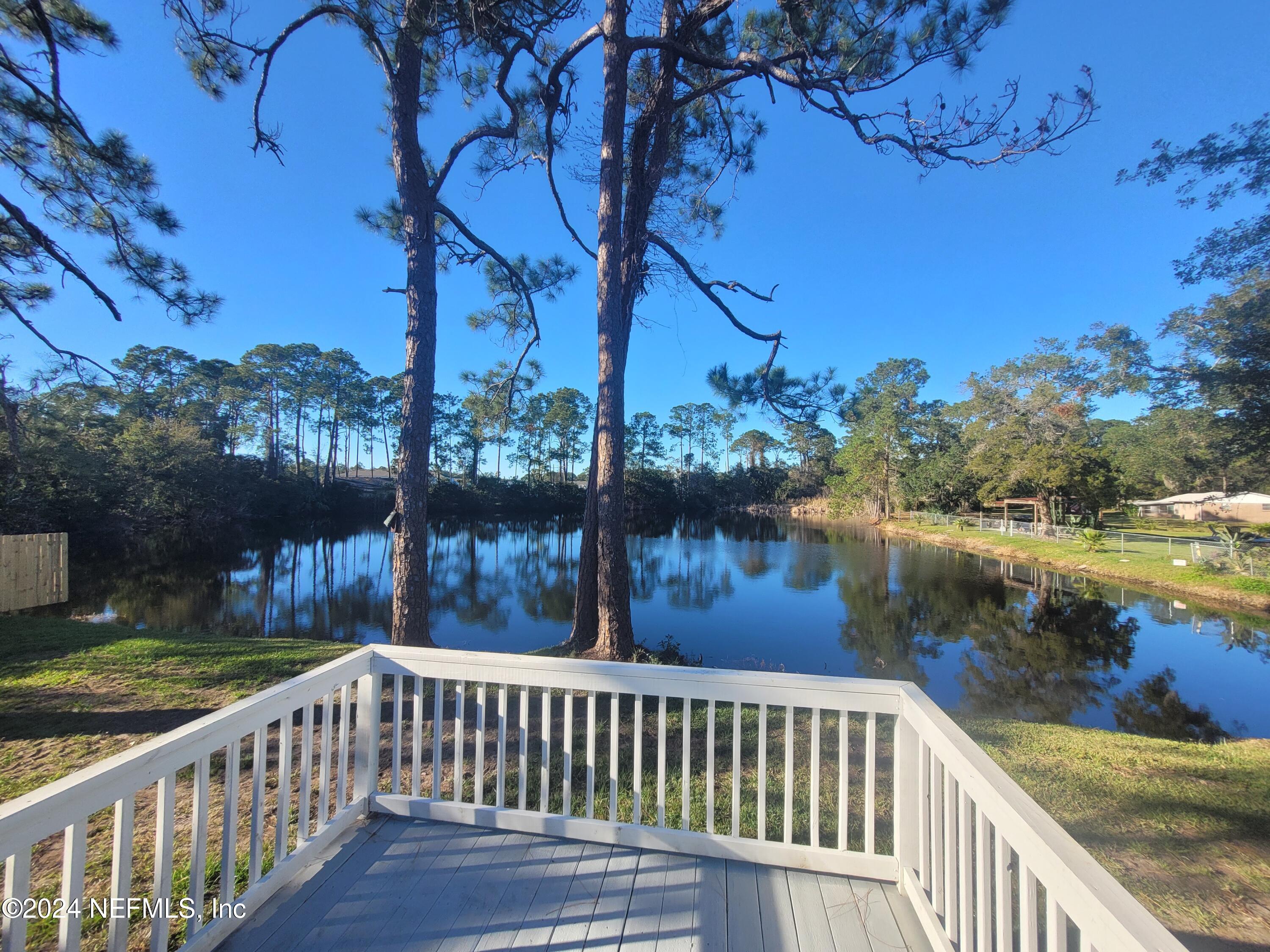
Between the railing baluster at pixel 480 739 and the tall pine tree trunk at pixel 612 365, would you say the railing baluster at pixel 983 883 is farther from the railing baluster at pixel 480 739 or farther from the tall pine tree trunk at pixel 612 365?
the tall pine tree trunk at pixel 612 365

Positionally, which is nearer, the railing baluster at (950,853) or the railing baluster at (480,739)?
the railing baluster at (950,853)

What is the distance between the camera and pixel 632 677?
172cm

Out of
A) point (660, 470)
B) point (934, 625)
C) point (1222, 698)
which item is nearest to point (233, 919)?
point (1222, 698)

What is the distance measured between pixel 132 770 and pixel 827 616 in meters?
9.07

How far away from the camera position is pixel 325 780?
5.52 ft

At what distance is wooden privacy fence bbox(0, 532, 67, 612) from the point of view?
639cm

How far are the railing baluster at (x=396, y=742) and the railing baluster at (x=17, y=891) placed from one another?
0.72 m

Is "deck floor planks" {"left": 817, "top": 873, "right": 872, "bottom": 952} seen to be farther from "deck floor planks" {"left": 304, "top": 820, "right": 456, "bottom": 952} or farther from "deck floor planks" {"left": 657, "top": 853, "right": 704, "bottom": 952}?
"deck floor planks" {"left": 304, "top": 820, "right": 456, "bottom": 952}

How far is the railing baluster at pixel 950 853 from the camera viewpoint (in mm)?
1278

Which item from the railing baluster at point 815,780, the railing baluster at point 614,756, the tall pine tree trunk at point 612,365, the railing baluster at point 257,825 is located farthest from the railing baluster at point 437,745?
the tall pine tree trunk at point 612,365

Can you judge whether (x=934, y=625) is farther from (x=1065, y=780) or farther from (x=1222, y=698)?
(x=1065, y=780)

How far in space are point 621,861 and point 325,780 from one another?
1.06 metres

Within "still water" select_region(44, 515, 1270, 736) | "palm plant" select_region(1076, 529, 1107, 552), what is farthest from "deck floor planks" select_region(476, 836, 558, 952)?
"palm plant" select_region(1076, 529, 1107, 552)

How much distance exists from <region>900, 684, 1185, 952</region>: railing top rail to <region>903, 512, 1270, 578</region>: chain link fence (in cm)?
1454
